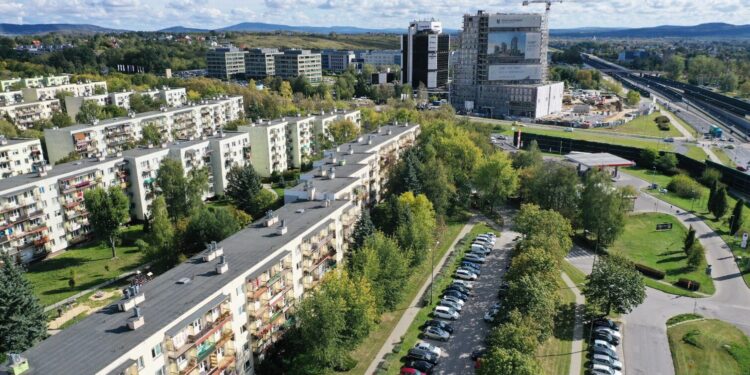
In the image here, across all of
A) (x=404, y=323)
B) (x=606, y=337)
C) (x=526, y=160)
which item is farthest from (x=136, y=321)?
(x=526, y=160)

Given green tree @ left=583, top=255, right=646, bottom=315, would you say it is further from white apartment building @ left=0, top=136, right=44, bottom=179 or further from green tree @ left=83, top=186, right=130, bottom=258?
white apartment building @ left=0, top=136, right=44, bottom=179

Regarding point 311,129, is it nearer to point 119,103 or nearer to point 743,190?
point 119,103

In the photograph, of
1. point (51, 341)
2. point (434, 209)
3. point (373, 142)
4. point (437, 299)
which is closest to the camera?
point (51, 341)

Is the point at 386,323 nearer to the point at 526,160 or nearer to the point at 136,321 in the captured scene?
the point at 136,321

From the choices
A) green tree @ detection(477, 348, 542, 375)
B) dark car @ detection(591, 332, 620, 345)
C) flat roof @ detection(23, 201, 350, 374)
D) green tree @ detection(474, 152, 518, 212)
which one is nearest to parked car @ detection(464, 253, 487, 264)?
green tree @ detection(474, 152, 518, 212)

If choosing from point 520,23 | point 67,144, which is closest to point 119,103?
point 67,144

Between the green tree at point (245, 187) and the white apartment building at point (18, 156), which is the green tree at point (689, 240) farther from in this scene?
the white apartment building at point (18, 156)
